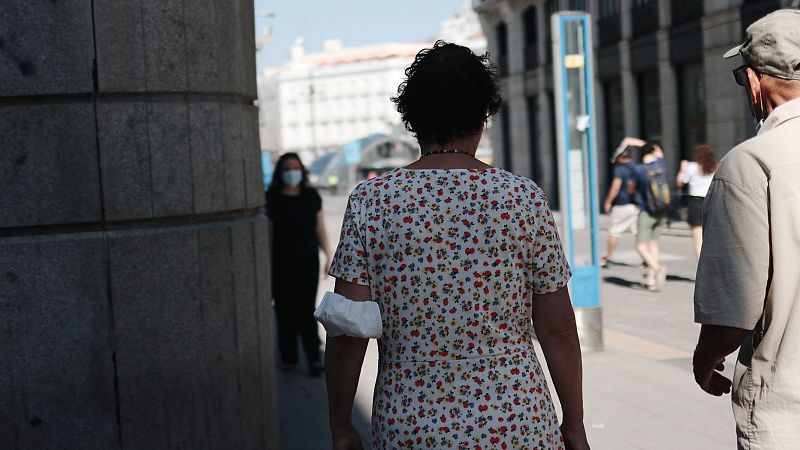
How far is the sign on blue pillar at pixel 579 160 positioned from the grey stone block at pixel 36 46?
5287 mm

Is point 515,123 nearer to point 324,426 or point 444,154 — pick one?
point 324,426

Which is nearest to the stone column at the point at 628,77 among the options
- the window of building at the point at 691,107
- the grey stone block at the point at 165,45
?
the window of building at the point at 691,107

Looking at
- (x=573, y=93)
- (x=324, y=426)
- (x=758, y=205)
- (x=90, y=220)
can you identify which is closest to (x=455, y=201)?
(x=758, y=205)

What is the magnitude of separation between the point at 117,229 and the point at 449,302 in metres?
2.11

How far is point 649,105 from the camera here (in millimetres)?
30203

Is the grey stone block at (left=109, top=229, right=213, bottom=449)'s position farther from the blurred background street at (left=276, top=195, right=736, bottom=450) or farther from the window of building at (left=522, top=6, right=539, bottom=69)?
the window of building at (left=522, top=6, right=539, bottom=69)

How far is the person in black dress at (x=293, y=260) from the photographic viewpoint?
28.0 feet

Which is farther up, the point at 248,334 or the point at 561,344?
the point at 561,344

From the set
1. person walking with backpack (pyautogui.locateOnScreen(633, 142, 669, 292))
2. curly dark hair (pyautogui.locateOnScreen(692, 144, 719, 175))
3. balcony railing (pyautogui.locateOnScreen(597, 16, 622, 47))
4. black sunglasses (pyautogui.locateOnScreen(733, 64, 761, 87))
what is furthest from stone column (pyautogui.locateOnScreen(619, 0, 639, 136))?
black sunglasses (pyautogui.locateOnScreen(733, 64, 761, 87))

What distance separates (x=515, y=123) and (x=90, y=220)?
3669cm

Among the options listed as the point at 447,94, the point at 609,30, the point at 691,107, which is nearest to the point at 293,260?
the point at 447,94

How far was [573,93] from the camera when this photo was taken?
903 cm

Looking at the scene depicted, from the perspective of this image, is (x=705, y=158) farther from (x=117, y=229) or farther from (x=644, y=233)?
(x=117, y=229)

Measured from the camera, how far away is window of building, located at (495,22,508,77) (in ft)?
137
